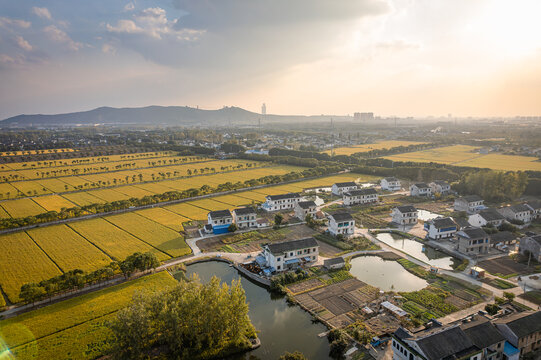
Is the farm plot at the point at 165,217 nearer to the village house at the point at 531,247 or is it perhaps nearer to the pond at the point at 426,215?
the pond at the point at 426,215

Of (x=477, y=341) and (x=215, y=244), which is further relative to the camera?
(x=215, y=244)

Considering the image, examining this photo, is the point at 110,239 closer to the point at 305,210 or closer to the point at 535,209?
the point at 305,210

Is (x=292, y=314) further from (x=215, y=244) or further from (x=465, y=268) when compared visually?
(x=465, y=268)

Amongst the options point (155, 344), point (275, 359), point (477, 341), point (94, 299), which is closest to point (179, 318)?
point (155, 344)

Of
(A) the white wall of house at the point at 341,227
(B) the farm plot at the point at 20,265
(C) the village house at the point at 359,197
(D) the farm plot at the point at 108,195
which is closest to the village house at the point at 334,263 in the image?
(A) the white wall of house at the point at 341,227

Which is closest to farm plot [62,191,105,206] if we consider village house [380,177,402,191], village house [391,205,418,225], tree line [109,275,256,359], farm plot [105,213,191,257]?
farm plot [105,213,191,257]

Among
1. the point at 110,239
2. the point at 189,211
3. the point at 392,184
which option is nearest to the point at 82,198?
the point at 189,211
